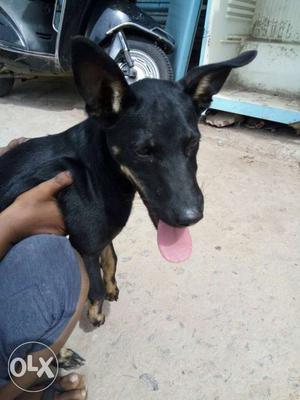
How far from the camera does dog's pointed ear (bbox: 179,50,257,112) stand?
1.64 m

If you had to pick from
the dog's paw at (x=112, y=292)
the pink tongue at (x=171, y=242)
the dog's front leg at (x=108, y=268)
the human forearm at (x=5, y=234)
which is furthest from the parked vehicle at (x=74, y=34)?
the human forearm at (x=5, y=234)

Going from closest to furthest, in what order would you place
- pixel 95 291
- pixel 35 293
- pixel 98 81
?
pixel 35 293
pixel 98 81
pixel 95 291

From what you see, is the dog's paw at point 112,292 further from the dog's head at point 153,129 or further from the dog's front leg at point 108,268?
the dog's head at point 153,129

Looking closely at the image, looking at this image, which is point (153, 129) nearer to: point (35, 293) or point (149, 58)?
point (35, 293)

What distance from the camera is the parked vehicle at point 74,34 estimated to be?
452 centimetres

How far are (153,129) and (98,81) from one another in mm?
289

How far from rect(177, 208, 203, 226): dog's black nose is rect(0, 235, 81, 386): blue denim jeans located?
1.61 ft

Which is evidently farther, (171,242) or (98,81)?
(171,242)

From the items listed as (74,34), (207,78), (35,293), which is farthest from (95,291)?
(74,34)

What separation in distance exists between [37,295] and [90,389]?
754 mm

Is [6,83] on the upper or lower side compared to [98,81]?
lower

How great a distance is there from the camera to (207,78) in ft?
5.68

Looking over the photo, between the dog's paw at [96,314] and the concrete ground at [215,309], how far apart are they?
0.05 m

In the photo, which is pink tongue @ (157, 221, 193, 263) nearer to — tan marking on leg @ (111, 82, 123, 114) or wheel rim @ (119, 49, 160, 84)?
tan marking on leg @ (111, 82, 123, 114)
